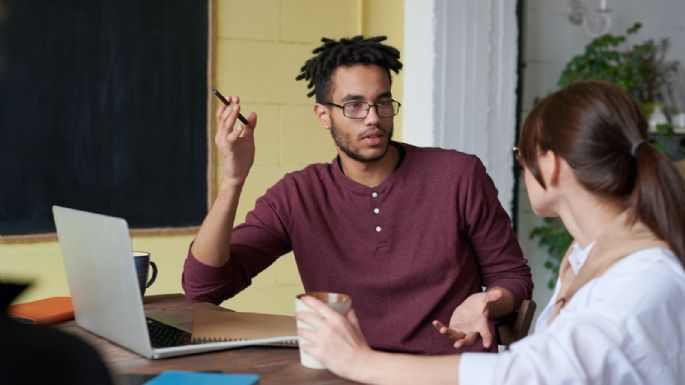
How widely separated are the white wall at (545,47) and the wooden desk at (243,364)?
7.02ft

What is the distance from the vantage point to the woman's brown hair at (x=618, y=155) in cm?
116

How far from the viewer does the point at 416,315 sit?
6.39 ft

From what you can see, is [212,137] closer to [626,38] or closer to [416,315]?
[416,315]

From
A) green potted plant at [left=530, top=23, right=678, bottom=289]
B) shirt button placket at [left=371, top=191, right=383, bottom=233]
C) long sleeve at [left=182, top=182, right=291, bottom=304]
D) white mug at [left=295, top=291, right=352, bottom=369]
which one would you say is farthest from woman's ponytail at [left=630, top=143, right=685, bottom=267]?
green potted plant at [left=530, top=23, right=678, bottom=289]

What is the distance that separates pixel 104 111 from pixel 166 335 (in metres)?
1.43

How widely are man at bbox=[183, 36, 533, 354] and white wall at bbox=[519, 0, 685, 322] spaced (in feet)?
4.61

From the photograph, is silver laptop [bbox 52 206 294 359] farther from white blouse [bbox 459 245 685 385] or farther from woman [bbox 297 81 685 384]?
white blouse [bbox 459 245 685 385]

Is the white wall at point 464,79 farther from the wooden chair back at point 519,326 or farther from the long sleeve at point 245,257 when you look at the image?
the wooden chair back at point 519,326

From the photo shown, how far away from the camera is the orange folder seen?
1.63m

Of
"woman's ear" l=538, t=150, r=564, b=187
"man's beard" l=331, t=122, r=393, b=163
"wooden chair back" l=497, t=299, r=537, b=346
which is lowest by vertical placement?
"wooden chair back" l=497, t=299, r=537, b=346

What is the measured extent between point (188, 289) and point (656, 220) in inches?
41.5

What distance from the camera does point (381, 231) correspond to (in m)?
1.98

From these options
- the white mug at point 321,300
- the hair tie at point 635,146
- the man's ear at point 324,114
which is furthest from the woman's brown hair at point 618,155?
the man's ear at point 324,114

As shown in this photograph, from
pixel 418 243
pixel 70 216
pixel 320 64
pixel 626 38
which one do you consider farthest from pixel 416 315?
pixel 626 38
